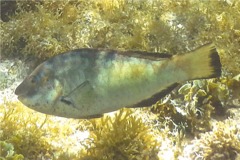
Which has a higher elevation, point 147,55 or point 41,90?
point 147,55

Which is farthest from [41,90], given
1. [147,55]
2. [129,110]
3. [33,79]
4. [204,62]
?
[129,110]

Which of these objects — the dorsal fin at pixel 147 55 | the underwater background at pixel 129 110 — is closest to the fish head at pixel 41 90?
the dorsal fin at pixel 147 55

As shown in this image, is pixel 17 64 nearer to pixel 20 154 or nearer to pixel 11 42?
pixel 11 42

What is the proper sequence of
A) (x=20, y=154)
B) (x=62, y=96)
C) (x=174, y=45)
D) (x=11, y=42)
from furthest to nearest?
(x=11, y=42) < (x=174, y=45) < (x=20, y=154) < (x=62, y=96)

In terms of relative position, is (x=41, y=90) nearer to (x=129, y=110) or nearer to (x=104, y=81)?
(x=104, y=81)

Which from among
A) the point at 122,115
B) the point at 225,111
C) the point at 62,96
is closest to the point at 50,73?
the point at 62,96

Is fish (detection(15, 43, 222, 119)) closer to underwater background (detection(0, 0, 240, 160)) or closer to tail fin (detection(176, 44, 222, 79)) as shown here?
tail fin (detection(176, 44, 222, 79))

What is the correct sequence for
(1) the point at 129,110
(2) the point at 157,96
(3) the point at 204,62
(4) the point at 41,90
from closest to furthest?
1. (3) the point at 204,62
2. (2) the point at 157,96
3. (4) the point at 41,90
4. (1) the point at 129,110
